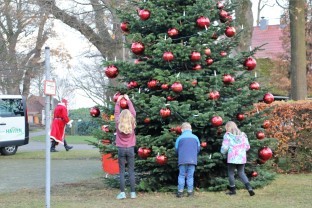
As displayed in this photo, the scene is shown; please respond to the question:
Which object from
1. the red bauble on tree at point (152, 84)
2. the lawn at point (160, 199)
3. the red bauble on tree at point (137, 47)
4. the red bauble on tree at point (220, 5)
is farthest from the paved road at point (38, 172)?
the red bauble on tree at point (220, 5)

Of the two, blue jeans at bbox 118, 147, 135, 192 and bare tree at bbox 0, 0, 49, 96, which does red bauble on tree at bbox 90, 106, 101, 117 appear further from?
bare tree at bbox 0, 0, 49, 96

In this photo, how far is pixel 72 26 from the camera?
2212 cm

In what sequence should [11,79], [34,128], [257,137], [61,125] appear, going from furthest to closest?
[34,128]
[11,79]
[61,125]
[257,137]

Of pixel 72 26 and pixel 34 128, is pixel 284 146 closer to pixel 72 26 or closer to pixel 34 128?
pixel 72 26

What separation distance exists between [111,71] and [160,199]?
9.47 ft

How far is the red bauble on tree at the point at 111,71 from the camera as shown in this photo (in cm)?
1139

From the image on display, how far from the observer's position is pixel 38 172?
Result: 1544 cm

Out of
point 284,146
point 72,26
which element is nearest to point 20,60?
point 72,26

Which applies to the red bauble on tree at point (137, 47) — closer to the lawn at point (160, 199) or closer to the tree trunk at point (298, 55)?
the lawn at point (160, 199)

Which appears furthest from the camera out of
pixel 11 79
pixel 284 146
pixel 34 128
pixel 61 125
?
pixel 34 128

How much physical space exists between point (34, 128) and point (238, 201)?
55.3 m

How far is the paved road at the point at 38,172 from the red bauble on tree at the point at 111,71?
3013 millimetres

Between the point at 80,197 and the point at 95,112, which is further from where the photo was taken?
the point at 95,112

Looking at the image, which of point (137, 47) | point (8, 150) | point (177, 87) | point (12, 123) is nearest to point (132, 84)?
point (137, 47)
